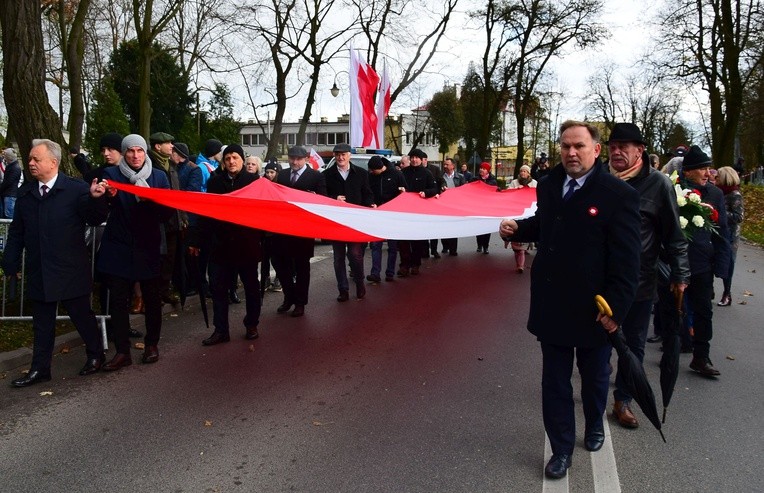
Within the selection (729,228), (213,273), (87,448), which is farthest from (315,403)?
(729,228)

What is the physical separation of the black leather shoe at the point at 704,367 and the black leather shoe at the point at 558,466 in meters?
2.70

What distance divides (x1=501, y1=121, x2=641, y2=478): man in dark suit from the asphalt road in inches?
18.6

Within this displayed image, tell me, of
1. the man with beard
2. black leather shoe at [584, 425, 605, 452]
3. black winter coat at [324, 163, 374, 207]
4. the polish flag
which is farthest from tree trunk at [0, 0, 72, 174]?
the polish flag

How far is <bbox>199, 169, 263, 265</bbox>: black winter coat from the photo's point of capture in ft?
21.6

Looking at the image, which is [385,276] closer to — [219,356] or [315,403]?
[219,356]

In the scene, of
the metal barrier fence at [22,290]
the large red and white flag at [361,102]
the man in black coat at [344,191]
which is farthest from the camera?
the large red and white flag at [361,102]

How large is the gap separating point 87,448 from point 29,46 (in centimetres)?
598

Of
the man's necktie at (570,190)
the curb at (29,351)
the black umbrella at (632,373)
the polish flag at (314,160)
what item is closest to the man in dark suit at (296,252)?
the curb at (29,351)

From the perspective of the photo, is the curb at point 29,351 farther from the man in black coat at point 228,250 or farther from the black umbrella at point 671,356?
the black umbrella at point 671,356

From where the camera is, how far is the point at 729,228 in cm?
810

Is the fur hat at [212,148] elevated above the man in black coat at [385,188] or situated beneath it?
elevated above

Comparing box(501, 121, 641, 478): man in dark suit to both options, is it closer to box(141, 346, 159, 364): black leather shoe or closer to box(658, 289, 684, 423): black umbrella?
box(658, 289, 684, 423): black umbrella

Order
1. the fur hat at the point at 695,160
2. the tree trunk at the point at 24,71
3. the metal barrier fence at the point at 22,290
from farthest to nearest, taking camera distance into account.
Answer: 1. the tree trunk at the point at 24,71
2. the metal barrier fence at the point at 22,290
3. the fur hat at the point at 695,160

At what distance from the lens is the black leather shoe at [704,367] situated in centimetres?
592
